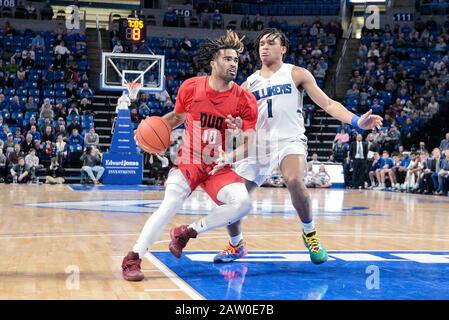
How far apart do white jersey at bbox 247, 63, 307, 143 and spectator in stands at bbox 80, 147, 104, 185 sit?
13805mm

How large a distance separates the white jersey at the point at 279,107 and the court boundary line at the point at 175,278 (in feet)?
4.58

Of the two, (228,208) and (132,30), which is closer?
(228,208)

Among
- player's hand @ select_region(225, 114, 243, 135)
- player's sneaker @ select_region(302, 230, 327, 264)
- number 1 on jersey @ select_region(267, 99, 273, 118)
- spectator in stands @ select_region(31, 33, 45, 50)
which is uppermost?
spectator in stands @ select_region(31, 33, 45, 50)

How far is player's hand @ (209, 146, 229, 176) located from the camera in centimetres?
517

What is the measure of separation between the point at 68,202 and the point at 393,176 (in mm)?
11129

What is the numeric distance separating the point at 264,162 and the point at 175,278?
146 centimetres

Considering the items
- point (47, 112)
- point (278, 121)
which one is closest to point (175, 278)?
point (278, 121)

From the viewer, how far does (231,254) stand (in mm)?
5887

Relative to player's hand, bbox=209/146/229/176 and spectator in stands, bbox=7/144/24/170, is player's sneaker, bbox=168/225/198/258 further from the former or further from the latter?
spectator in stands, bbox=7/144/24/170

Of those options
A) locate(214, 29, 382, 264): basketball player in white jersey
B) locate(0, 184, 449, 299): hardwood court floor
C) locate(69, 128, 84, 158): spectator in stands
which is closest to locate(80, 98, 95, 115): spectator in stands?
locate(69, 128, 84, 158): spectator in stands

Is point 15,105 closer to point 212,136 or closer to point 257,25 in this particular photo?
point 257,25
